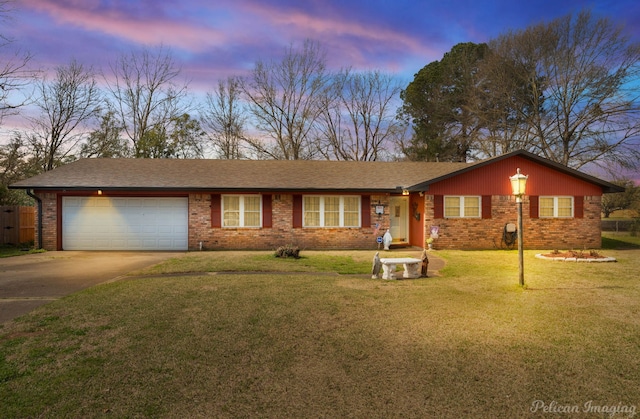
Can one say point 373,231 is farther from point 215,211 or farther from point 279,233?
point 215,211

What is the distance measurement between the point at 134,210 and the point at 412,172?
1319 centimetres

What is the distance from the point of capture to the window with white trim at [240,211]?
15664mm

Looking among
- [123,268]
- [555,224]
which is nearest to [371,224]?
[555,224]

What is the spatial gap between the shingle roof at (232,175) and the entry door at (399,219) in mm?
1061

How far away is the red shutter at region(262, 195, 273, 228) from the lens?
1576cm

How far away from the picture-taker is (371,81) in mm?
33312

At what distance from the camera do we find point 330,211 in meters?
16.1

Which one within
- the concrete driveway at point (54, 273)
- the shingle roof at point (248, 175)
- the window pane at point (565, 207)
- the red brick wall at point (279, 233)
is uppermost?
the shingle roof at point (248, 175)

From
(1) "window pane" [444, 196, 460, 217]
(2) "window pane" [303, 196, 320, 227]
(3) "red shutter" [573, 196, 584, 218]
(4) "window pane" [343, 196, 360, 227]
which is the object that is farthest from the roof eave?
(2) "window pane" [303, 196, 320, 227]

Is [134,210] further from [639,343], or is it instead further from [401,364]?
[639,343]

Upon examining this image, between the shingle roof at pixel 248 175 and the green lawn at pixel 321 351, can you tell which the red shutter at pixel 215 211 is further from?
the green lawn at pixel 321 351

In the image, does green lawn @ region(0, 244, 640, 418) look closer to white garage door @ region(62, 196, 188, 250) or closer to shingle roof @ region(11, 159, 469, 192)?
white garage door @ region(62, 196, 188, 250)

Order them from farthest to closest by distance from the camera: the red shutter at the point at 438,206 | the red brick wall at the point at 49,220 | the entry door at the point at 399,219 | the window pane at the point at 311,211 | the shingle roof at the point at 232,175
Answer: the entry door at the point at 399,219 → the window pane at the point at 311,211 → the red shutter at the point at 438,206 → the shingle roof at the point at 232,175 → the red brick wall at the point at 49,220

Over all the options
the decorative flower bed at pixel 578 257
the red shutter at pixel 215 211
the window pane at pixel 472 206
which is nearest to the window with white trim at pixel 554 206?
the window pane at pixel 472 206
